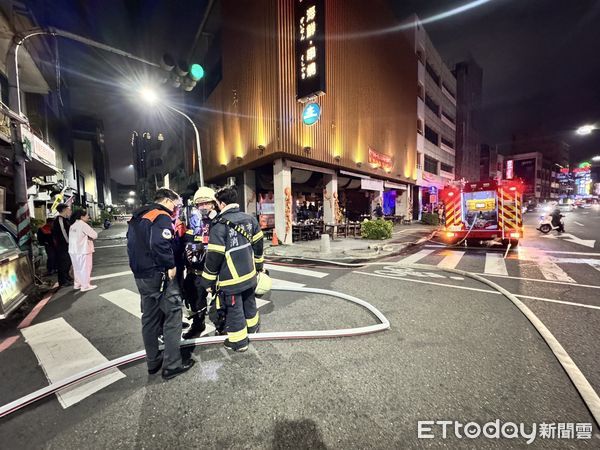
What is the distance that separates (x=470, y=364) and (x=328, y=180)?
1375 cm

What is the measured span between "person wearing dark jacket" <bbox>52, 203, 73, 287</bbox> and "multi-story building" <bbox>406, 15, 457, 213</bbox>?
97.1 feet

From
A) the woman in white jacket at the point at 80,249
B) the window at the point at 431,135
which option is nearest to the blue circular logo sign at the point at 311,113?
the woman in white jacket at the point at 80,249

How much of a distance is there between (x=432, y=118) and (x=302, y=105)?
26.8 metres

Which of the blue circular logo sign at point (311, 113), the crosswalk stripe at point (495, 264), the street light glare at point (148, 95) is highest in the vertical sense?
the blue circular logo sign at point (311, 113)

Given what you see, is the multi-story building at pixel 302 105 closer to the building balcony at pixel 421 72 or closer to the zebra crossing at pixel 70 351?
the building balcony at pixel 421 72

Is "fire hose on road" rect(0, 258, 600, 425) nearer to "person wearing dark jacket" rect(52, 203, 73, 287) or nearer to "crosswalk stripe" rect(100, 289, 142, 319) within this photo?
"crosswalk stripe" rect(100, 289, 142, 319)

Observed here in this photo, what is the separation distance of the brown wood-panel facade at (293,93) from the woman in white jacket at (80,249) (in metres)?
8.13

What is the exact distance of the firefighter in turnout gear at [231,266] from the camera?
293 cm

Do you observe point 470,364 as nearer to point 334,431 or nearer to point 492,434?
point 492,434

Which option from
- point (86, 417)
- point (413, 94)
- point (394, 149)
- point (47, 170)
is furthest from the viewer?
point (413, 94)

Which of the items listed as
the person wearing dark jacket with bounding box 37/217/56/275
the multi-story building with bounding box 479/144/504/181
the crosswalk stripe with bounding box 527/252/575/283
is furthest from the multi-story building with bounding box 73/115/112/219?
the multi-story building with bounding box 479/144/504/181

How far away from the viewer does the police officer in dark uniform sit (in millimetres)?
3236

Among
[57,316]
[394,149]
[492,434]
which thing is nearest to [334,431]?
[492,434]

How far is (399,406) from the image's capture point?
2178 mm
